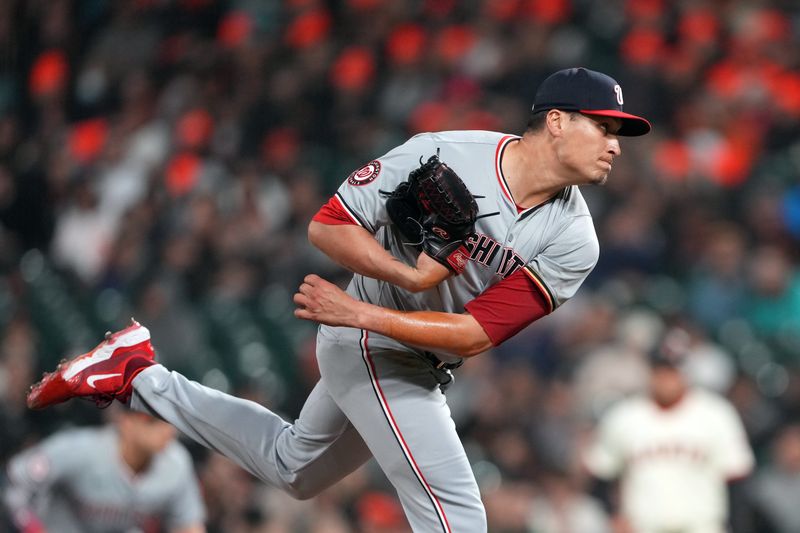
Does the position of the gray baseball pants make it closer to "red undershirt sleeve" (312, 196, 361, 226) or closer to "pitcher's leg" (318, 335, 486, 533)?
"pitcher's leg" (318, 335, 486, 533)

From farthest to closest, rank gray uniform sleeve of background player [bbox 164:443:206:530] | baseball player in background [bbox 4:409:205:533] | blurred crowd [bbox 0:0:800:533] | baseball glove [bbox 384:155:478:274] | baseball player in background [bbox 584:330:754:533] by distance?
blurred crowd [bbox 0:0:800:533] < baseball player in background [bbox 584:330:754:533] < gray uniform sleeve of background player [bbox 164:443:206:530] < baseball player in background [bbox 4:409:205:533] < baseball glove [bbox 384:155:478:274]

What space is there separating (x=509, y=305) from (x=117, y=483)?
2470 millimetres

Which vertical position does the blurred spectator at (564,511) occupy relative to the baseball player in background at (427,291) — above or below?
below

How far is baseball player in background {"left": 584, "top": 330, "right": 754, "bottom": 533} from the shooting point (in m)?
6.89

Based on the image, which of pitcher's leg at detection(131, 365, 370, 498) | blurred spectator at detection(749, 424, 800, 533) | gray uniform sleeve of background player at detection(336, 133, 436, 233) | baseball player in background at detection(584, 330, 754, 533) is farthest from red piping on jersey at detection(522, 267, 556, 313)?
blurred spectator at detection(749, 424, 800, 533)

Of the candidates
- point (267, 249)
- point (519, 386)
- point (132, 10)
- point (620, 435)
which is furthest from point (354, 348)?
point (132, 10)

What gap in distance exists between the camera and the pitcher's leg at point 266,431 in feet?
14.6

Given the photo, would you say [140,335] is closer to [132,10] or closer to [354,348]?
[354,348]

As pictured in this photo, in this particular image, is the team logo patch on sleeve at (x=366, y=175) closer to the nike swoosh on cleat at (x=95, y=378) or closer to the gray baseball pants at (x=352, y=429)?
the gray baseball pants at (x=352, y=429)

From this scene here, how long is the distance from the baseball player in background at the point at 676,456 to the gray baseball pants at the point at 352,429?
280cm

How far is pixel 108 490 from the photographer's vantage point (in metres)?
5.74

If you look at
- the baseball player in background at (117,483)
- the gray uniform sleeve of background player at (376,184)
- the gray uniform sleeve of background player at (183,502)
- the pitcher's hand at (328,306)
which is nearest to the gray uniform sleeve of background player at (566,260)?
the gray uniform sleeve of background player at (376,184)

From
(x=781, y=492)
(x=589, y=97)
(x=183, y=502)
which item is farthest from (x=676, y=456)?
(x=589, y=97)

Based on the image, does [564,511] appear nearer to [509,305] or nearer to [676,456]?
[676,456]
